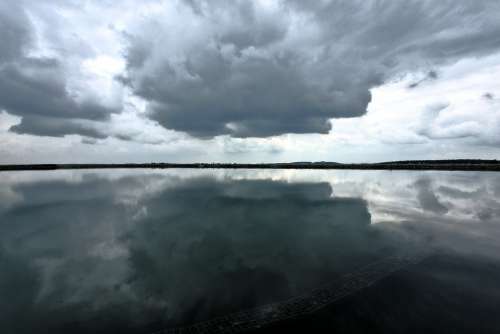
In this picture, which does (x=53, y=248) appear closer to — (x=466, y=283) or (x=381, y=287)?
(x=381, y=287)

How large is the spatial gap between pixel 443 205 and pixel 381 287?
117 ft

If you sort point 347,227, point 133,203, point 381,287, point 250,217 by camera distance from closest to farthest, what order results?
point 381,287, point 347,227, point 250,217, point 133,203

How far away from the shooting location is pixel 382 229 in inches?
1069

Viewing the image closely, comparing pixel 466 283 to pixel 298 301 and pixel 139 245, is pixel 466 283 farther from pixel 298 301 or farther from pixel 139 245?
pixel 139 245

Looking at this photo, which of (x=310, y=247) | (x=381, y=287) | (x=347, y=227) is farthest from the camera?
(x=347, y=227)

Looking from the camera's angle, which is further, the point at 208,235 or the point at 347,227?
the point at 347,227

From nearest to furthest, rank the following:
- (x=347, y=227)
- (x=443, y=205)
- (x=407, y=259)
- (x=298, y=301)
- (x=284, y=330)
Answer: (x=284, y=330) < (x=298, y=301) < (x=407, y=259) < (x=347, y=227) < (x=443, y=205)

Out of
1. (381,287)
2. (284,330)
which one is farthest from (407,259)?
(284,330)

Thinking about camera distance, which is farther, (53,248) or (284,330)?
(53,248)

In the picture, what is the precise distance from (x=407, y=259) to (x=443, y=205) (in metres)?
29.9

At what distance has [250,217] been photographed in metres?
34.1

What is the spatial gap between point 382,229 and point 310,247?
32.5ft

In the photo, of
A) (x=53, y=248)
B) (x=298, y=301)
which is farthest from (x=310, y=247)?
(x=53, y=248)

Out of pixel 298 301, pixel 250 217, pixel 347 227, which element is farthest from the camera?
pixel 250 217
